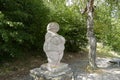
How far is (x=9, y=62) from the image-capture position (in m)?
8.15

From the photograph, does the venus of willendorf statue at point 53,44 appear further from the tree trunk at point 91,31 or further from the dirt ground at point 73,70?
the tree trunk at point 91,31

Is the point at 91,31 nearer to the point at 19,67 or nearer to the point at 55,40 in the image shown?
the point at 19,67

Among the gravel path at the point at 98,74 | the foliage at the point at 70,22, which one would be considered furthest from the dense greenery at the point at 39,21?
the gravel path at the point at 98,74

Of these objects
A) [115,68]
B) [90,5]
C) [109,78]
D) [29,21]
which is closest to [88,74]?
[109,78]

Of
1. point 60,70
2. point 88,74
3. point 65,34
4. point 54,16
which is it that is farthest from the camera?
point 65,34

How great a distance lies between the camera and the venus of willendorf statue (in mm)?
4602

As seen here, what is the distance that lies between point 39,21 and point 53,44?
3.94 m

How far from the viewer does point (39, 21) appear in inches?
330

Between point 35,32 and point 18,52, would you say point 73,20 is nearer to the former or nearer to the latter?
point 35,32

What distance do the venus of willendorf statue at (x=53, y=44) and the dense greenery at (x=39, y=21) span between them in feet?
6.45

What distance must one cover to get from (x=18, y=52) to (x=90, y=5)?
3.38 m

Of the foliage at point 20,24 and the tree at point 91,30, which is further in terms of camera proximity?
the tree at point 91,30

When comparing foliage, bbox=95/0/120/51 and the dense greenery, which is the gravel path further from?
foliage, bbox=95/0/120/51

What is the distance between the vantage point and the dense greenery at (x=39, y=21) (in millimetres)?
6818
